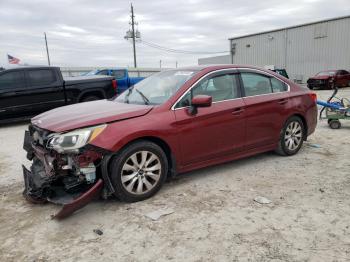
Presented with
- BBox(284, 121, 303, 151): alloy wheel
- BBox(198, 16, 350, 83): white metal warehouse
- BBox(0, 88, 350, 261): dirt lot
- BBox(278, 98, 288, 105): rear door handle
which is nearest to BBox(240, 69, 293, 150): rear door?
BBox(278, 98, 288, 105): rear door handle

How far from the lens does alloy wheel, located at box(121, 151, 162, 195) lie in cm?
370

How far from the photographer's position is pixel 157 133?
12.7 ft

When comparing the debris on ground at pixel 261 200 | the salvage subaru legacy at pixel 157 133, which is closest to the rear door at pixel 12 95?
the salvage subaru legacy at pixel 157 133

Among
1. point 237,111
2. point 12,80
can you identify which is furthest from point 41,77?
point 237,111

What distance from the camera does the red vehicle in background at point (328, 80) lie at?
22009mm

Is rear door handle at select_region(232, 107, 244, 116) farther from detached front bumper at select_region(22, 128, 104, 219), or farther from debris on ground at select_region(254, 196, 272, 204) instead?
detached front bumper at select_region(22, 128, 104, 219)

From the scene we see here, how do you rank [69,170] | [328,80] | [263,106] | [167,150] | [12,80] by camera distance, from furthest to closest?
1. [328,80]
2. [12,80]
3. [263,106]
4. [167,150]
5. [69,170]

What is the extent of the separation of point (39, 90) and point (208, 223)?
8.17 m

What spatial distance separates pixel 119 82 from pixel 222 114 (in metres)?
9.57

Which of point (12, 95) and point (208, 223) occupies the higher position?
point (12, 95)

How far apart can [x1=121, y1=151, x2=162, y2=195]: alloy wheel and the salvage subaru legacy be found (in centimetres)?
1

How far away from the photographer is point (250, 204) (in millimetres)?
3707

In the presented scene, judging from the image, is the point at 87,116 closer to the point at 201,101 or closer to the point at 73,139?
the point at 73,139

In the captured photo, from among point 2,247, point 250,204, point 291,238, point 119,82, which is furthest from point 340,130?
point 119,82
